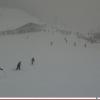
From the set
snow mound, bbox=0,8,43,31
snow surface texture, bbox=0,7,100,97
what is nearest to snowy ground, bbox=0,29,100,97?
snow surface texture, bbox=0,7,100,97

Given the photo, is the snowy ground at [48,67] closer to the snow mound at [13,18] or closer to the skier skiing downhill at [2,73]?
the skier skiing downhill at [2,73]

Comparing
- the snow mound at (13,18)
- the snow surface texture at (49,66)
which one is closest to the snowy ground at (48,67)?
the snow surface texture at (49,66)

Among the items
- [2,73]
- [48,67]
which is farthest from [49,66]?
[2,73]

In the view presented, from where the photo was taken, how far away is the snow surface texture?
5363 mm

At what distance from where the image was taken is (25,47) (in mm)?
8375

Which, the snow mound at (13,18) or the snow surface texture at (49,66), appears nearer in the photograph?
the snow surface texture at (49,66)

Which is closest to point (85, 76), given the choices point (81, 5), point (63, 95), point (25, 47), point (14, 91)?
point (63, 95)

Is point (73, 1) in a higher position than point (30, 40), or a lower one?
higher

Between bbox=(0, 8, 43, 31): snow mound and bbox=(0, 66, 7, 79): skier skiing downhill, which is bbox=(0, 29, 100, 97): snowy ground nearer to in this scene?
bbox=(0, 66, 7, 79): skier skiing downhill

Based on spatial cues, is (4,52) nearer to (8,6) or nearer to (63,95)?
(8,6)

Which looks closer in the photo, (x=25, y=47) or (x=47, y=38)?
(x=25, y=47)

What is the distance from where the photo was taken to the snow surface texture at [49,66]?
17.6ft

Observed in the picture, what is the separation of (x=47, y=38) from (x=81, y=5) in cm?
206

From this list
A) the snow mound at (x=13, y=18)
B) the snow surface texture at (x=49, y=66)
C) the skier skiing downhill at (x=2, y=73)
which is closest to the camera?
the snow surface texture at (x=49, y=66)
